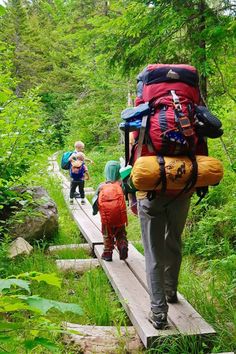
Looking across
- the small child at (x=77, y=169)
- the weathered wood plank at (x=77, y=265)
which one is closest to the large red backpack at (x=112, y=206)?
the weathered wood plank at (x=77, y=265)

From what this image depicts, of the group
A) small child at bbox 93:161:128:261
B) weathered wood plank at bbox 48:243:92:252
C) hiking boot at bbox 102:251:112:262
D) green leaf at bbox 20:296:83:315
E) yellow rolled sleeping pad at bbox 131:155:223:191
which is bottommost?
weathered wood plank at bbox 48:243:92:252

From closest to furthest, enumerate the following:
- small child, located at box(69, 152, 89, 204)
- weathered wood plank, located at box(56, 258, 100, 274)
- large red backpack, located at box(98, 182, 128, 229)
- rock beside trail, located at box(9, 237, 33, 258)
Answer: large red backpack, located at box(98, 182, 128, 229) → weathered wood plank, located at box(56, 258, 100, 274) → rock beside trail, located at box(9, 237, 33, 258) → small child, located at box(69, 152, 89, 204)

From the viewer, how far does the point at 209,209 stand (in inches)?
246

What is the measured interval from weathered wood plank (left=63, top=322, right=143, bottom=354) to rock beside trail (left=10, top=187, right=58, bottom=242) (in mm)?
2832

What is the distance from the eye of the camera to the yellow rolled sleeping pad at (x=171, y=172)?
3.00m

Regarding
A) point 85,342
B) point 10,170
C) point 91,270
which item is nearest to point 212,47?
point 10,170

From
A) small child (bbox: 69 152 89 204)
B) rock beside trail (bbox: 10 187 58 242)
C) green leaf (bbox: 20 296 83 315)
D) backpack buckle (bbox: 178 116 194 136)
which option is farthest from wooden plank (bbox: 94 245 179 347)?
small child (bbox: 69 152 89 204)

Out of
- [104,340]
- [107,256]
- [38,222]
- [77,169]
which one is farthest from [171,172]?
[77,169]

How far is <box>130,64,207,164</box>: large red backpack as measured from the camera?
305 cm

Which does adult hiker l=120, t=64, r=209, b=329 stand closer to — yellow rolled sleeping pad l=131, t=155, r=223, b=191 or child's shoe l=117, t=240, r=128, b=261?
yellow rolled sleeping pad l=131, t=155, r=223, b=191

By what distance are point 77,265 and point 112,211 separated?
0.95m

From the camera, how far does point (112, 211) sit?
545 cm

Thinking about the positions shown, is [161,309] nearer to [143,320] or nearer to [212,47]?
[143,320]

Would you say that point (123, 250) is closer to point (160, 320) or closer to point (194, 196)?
point (194, 196)
